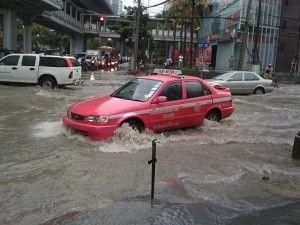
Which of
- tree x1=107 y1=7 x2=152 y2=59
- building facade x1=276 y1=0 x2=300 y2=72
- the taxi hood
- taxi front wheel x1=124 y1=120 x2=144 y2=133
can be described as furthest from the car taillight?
tree x1=107 y1=7 x2=152 y2=59

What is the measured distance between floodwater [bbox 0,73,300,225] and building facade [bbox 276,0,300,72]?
42645mm

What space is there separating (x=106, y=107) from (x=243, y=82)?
1578cm

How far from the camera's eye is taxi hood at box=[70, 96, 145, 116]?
34.7ft

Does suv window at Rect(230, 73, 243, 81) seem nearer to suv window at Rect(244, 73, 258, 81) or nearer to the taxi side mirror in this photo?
suv window at Rect(244, 73, 258, 81)

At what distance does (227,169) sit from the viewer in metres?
9.52

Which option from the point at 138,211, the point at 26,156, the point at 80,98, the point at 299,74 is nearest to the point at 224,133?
the point at 26,156

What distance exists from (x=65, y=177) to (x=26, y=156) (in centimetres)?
185

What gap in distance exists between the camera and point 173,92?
475 inches

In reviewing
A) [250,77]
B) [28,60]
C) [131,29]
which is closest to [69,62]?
[28,60]

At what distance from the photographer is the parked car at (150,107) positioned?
34.6 feet

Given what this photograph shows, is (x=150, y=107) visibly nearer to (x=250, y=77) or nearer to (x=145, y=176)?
(x=145, y=176)

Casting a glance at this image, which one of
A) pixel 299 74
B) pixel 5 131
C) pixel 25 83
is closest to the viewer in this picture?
pixel 5 131

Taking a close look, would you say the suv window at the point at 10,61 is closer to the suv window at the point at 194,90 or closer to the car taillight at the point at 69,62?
the car taillight at the point at 69,62

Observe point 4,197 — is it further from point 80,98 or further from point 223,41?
point 223,41
